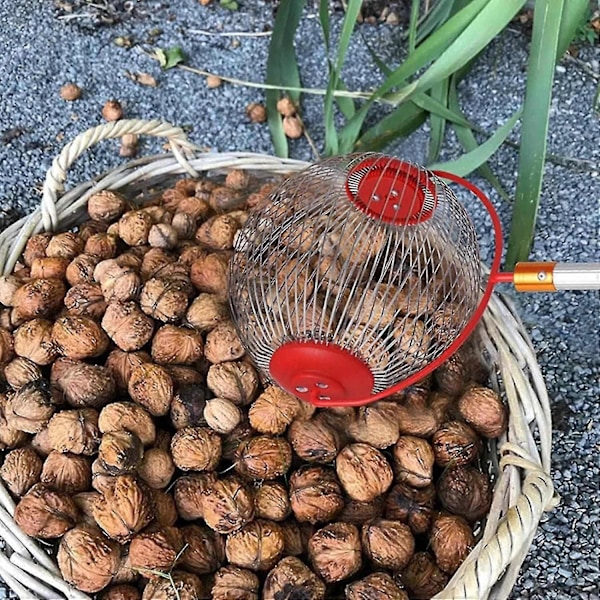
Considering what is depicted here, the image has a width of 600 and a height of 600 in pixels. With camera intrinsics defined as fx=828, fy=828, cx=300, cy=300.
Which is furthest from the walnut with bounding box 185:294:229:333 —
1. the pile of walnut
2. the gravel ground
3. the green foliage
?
the gravel ground

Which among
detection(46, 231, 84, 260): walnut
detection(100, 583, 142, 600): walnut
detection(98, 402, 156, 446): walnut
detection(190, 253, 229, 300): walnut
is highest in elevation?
detection(190, 253, 229, 300): walnut

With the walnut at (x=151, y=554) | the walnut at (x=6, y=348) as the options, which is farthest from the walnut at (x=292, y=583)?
the walnut at (x=6, y=348)

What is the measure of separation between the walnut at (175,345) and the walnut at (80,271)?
136mm

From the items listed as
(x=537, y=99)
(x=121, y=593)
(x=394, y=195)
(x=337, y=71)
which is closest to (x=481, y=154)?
(x=537, y=99)

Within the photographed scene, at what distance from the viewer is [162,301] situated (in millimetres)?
1022

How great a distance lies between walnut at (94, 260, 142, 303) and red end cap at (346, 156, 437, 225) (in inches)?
12.4

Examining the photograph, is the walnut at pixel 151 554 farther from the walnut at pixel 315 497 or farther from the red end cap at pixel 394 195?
the red end cap at pixel 394 195

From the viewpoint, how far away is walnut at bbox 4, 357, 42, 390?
100cm

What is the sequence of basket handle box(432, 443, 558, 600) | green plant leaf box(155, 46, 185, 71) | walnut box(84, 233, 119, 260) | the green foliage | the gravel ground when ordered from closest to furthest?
basket handle box(432, 443, 558, 600) < walnut box(84, 233, 119, 260) < the green foliage < the gravel ground < green plant leaf box(155, 46, 185, 71)

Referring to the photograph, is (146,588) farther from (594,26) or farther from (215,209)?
(594,26)

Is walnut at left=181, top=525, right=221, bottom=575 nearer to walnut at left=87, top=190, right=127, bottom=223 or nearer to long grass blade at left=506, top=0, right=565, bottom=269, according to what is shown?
walnut at left=87, top=190, right=127, bottom=223

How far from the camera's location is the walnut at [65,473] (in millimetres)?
916

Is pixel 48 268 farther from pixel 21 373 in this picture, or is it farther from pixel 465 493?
pixel 465 493

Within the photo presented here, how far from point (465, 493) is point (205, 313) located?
379mm
